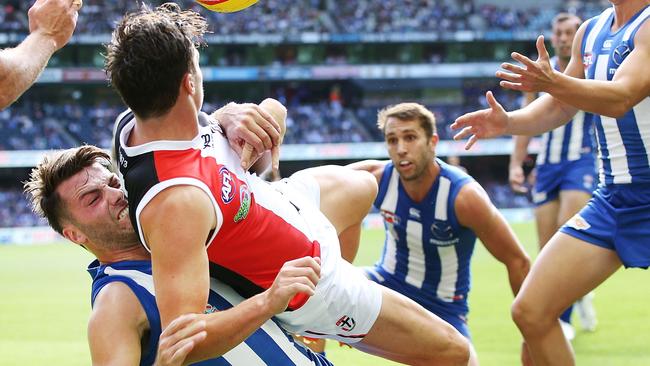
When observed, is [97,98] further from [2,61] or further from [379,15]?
[2,61]

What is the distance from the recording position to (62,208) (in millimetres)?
3441

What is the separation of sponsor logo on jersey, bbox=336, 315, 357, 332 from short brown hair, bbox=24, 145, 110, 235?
4.06ft

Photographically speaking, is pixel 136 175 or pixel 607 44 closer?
pixel 136 175

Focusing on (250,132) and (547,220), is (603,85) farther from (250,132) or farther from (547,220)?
(547,220)

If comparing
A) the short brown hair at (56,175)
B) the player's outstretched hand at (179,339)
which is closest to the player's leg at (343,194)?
the short brown hair at (56,175)

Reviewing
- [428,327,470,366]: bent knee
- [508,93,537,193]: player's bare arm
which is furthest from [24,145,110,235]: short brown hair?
[508,93,537,193]: player's bare arm

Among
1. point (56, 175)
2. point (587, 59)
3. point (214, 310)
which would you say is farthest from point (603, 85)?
point (56, 175)

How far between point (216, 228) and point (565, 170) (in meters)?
5.19

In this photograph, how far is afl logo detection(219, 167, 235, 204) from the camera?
9.64ft

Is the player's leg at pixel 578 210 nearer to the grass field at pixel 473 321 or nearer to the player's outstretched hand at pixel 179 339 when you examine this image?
the grass field at pixel 473 321

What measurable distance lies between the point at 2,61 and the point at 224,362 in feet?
4.98

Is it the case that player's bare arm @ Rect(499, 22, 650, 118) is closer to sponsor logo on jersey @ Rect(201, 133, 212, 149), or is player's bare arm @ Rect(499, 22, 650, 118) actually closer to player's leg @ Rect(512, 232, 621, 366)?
player's leg @ Rect(512, 232, 621, 366)

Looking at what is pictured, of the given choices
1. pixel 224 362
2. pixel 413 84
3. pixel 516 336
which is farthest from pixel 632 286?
pixel 413 84

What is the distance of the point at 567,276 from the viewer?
409cm
